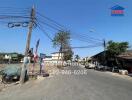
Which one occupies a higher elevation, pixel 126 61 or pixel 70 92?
pixel 126 61

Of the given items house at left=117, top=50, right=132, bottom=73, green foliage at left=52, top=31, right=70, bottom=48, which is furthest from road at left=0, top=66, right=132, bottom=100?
green foliage at left=52, top=31, right=70, bottom=48

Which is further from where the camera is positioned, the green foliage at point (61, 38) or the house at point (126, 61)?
the green foliage at point (61, 38)

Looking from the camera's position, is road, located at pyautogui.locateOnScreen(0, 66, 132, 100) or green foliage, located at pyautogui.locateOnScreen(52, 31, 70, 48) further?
green foliage, located at pyautogui.locateOnScreen(52, 31, 70, 48)

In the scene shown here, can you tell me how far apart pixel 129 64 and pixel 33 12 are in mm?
29849

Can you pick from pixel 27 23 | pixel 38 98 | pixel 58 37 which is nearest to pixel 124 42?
pixel 27 23

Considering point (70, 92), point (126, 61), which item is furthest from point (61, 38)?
point (70, 92)

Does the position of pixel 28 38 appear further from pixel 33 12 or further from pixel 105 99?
pixel 105 99

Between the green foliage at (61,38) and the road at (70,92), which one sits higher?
the green foliage at (61,38)

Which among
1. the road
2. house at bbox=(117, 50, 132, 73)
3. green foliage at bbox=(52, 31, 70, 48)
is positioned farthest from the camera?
green foliage at bbox=(52, 31, 70, 48)

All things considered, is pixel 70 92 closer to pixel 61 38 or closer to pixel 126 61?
pixel 126 61

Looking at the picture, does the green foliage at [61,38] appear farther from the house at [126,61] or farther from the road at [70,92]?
the road at [70,92]

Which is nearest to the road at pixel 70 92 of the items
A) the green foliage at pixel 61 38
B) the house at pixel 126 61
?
the house at pixel 126 61

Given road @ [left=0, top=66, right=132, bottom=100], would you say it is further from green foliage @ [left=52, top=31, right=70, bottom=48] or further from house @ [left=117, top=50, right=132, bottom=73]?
green foliage @ [left=52, top=31, right=70, bottom=48]

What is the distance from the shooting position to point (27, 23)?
24.8m
